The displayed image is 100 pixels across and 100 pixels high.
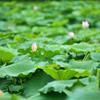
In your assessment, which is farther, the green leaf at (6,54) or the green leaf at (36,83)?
the green leaf at (6,54)

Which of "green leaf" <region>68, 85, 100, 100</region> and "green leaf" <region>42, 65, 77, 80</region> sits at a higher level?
"green leaf" <region>42, 65, 77, 80</region>

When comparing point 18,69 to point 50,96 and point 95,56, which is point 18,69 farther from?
point 95,56


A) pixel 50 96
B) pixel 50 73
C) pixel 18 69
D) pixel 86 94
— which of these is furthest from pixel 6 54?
pixel 86 94

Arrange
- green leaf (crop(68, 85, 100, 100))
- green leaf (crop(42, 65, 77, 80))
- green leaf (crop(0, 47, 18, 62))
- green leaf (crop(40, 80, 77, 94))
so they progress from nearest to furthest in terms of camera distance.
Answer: green leaf (crop(68, 85, 100, 100)) < green leaf (crop(40, 80, 77, 94)) < green leaf (crop(42, 65, 77, 80)) < green leaf (crop(0, 47, 18, 62))

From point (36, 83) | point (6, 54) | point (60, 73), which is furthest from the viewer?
point (6, 54)

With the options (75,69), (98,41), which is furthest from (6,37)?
(75,69)

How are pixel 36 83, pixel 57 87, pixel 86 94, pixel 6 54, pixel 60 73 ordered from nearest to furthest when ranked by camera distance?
pixel 86 94 → pixel 57 87 → pixel 60 73 → pixel 36 83 → pixel 6 54

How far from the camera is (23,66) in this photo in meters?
2.32

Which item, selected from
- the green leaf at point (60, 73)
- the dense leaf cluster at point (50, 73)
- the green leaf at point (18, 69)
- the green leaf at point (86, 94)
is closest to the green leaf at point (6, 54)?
the dense leaf cluster at point (50, 73)

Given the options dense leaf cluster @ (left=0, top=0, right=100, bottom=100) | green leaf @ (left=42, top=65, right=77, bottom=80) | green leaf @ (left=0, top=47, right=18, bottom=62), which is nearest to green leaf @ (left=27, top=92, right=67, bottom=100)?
dense leaf cluster @ (left=0, top=0, right=100, bottom=100)

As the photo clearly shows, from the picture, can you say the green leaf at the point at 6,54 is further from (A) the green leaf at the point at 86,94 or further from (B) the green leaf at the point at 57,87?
(A) the green leaf at the point at 86,94

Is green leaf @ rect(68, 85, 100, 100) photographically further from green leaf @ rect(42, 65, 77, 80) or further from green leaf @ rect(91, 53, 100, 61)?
green leaf @ rect(91, 53, 100, 61)

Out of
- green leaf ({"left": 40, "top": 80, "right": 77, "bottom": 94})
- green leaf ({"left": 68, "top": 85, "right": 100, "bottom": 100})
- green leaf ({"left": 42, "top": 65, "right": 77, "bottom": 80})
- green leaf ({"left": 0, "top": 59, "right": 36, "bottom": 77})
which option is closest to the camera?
green leaf ({"left": 68, "top": 85, "right": 100, "bottom": 100})

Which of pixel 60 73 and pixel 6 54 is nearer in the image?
pixel 60 73
